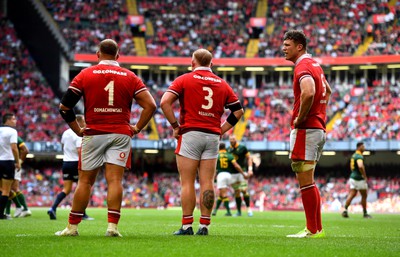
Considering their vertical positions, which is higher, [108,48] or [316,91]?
[108,48]

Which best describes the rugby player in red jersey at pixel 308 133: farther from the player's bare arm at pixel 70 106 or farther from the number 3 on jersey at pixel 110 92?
the player's bare arm at pixel 70 106

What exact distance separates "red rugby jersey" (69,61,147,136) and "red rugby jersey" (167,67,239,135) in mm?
1023

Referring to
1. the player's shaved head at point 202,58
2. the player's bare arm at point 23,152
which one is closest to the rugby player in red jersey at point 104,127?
the player's shaved head at point 202,58

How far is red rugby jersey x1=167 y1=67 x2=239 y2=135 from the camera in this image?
34.1ft

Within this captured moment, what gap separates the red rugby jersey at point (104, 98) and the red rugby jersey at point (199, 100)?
102 cm

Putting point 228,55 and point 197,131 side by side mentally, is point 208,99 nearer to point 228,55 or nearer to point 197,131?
point 197,131

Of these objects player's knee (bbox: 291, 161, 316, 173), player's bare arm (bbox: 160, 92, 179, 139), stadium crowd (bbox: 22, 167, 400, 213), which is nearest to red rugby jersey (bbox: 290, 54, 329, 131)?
player's knee (bbox: 291, 161, 316, 173)

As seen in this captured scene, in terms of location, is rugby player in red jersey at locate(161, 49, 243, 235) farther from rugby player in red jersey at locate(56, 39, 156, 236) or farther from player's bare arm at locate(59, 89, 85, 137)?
player's bare arm at locate(59, 89, 85, 137)

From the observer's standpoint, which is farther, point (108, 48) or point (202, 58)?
point (202, 58)

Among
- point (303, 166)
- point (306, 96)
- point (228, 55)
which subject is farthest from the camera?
point (228, 55)

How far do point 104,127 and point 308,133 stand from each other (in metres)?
2.80

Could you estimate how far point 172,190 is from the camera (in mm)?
47938

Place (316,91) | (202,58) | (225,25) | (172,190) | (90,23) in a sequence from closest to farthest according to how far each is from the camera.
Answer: (316,91), (202,58), (172,190), (90,23), (225,25)

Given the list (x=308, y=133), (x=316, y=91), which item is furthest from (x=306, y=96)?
(x=308, y=133)
